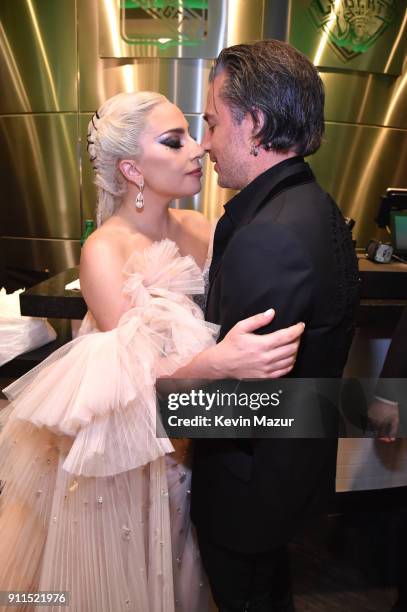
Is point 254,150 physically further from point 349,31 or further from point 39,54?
point 39,54

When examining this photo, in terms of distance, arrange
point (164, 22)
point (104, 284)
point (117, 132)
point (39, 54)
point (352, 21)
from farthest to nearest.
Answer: point (39, 54)
point (352, 21)
point (164, 22)
point (117, 132)
point (104, 284)

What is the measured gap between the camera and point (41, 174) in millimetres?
3922

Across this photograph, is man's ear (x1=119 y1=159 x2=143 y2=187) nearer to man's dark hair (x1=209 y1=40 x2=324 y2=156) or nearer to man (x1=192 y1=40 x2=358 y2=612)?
man (x1=192 y1=40 x2=358 y2=612)

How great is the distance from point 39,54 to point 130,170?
2.89m

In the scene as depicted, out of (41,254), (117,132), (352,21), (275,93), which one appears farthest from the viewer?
(41,254)

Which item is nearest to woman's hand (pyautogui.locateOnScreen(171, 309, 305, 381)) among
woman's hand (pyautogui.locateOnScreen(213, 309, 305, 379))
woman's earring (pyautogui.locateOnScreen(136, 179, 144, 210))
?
woman's hand (pyautogui.locateOnScreen(213, 309, 305, 379))

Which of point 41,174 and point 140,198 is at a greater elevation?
point 140,198

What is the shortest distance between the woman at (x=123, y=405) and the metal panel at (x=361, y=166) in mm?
2723

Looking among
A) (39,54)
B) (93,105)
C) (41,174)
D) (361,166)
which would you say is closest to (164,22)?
(93,105)

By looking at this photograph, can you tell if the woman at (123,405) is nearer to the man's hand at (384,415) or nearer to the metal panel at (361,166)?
the man's hand at (384,415)

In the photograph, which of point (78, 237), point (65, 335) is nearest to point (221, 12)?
point (78, 237)

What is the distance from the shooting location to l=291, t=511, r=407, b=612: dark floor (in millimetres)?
1572

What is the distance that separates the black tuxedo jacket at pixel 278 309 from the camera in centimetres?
89

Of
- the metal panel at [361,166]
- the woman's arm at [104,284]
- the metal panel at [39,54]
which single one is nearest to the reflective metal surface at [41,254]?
the metal panel at [39,54]
